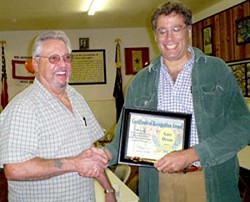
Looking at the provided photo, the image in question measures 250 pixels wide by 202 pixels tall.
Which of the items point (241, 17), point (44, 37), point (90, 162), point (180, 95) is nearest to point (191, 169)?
point (180, 95)

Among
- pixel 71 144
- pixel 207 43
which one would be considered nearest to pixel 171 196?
pixel 71 144

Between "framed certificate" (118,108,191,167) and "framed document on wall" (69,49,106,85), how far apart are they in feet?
20.8

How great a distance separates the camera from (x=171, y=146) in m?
1.78

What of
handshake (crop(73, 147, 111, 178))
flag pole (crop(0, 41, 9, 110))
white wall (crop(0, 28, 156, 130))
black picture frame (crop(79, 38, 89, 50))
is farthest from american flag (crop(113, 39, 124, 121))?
handshake (crop(73, 147, 111, 178))

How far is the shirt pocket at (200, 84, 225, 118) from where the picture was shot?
178 centimetres

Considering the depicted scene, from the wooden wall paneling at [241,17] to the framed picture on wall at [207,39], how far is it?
0.82 meters

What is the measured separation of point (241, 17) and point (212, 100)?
158 inches

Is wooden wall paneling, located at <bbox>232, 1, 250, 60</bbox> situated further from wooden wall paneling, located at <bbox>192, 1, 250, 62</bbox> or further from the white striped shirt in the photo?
the white striped shirt

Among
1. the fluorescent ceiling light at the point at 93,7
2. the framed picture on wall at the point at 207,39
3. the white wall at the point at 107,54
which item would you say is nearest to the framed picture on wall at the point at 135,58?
the white wall at the point at 107,54

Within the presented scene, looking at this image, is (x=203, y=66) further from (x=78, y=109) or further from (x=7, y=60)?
(x=7, y=60)

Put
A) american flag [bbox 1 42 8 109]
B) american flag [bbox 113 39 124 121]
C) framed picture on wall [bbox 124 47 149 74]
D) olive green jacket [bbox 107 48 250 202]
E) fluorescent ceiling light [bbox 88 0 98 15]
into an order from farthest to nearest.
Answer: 1. framed picture on wall [bbox 124 47 149 74]
2. american flag [bbox 113 39 124 121]
3. american flag [bbox 1 42 8 109]
4. fluorescent ceiling light [bbox 88 0 98 15]
5. olive green jacket [bbox 107 48 250 202]

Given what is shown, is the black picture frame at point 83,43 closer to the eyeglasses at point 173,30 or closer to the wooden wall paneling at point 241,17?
the wooden wall paneling at point 241,17

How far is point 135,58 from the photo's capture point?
8242 mm

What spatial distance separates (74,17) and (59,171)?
540 cm
